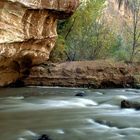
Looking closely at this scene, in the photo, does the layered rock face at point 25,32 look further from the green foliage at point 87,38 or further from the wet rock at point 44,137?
the wet rock at point 44,137

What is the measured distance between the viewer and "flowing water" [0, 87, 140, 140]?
30.5 ft

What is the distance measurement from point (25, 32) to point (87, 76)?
478cm

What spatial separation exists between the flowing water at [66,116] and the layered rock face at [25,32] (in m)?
1.94

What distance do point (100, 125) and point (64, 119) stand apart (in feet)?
4.16

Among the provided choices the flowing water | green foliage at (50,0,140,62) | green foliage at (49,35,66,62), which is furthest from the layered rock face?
green foliage at (50,0,140,62)

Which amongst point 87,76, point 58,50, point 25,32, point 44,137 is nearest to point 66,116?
point 44,137

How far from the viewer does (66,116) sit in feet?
38.2

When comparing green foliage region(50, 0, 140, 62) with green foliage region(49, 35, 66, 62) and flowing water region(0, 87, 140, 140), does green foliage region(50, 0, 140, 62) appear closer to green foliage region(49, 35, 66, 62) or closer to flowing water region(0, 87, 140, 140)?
green foliage region(49, 35, 66, 62)

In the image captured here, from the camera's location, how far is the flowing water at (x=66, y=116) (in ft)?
30.5

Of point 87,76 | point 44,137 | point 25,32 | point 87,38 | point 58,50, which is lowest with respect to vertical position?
point 44,137

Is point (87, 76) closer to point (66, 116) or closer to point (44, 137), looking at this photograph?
point (66, 116)

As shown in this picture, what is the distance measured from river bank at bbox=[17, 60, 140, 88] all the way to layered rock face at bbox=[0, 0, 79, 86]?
89cm

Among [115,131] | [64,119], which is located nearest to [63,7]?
[64,119]

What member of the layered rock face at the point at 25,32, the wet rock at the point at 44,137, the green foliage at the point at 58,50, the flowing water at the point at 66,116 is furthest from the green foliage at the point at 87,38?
the wet rock at the point at 44,137
